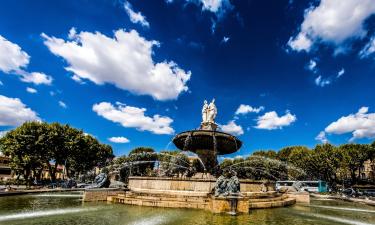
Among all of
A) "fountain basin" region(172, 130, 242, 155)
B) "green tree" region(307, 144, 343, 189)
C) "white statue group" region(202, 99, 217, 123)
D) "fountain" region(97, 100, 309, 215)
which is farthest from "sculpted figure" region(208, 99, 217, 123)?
"green tree" region(307, 144, 343, 189)

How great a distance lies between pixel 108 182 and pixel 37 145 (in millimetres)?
24260

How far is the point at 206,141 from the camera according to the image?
66.0ft

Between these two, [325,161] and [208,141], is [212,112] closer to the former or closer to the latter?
[208,141]

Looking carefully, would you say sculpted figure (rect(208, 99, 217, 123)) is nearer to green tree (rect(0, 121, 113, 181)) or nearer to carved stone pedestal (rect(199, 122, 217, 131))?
carved stone pedestal (rect(199, 122, 217, 131))

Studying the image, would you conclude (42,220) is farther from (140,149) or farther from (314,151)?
(140,149)

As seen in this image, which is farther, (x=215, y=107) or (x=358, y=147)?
(x=358, y=147)

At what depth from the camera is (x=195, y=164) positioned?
24188 millimetres

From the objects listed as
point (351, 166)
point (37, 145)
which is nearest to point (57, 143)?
point (37, 145)

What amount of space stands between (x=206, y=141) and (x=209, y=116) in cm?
487

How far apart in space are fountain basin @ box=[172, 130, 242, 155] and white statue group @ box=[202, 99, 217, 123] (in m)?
3.48

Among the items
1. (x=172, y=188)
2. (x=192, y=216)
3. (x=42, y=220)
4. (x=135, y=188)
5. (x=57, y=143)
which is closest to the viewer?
(x=42, y=220)

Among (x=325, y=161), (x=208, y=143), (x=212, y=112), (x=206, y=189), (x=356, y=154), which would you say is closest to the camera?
(x=206, y=189)

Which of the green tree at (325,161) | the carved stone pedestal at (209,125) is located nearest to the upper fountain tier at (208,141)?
the carved stone pedestal at (209,125)

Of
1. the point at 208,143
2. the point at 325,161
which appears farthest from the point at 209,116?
the point at 325,161
